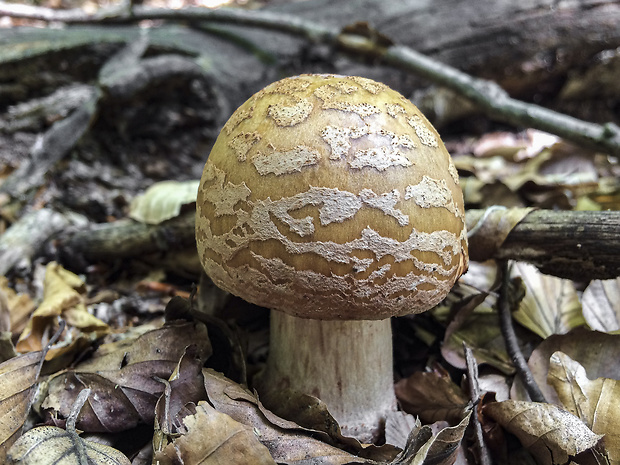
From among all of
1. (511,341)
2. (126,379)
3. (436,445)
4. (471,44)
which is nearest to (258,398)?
(126,379)

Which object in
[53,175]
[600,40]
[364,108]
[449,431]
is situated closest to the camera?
[449,431]

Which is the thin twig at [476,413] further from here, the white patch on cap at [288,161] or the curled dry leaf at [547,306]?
the white patch on cap at [288,161]

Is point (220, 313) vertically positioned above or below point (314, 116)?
below

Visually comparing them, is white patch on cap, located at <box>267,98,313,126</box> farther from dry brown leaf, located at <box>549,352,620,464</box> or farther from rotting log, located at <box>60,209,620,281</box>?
dry brown leaf, located at <box>549,352,620,464</box>

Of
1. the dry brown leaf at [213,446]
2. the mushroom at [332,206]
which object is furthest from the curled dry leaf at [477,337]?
the dry brown leaf at [213,446]

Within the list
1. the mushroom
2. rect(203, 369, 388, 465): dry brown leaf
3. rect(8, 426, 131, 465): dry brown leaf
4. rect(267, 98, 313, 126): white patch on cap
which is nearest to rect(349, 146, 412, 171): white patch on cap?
the mushroom

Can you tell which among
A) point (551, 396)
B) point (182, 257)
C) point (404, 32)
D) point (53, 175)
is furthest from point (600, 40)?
point (53, 175)

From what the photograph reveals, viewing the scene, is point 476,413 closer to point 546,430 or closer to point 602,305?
point 546,430

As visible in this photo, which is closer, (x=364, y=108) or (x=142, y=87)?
Result: (x=364, y=108)

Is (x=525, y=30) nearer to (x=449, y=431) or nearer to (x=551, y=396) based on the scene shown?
(x=551, y=396)
